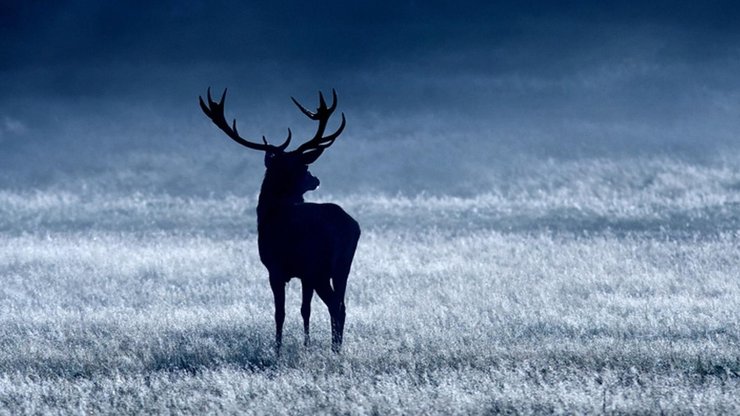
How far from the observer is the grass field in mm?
8797

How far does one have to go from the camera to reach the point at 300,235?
35.2ft

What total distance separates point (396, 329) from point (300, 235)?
83.9 inches

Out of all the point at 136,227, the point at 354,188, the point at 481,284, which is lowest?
the point at 481,284

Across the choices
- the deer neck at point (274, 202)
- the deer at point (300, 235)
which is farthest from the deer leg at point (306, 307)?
the deer neck at point (274, 202)

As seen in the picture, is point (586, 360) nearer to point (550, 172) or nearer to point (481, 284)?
point (481, 284)

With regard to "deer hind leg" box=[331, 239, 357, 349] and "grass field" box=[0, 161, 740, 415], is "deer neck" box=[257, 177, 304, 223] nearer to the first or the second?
"deer hind leg" box=[331, 239, 357, 349]

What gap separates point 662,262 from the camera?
19344 millimetres

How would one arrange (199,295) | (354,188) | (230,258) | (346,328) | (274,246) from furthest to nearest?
(354,188) → (230,258) → (199,295) → (346,328) → (274,246)

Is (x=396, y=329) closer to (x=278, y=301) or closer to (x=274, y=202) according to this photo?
(x=278, y=301)

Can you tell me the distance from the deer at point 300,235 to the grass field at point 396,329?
23.5 inches

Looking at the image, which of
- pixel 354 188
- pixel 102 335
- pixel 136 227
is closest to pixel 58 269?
pixel 102 335

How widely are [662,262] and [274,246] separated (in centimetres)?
1039

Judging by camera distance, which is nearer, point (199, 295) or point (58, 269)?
point (199, 295)

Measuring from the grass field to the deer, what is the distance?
1.96ft
